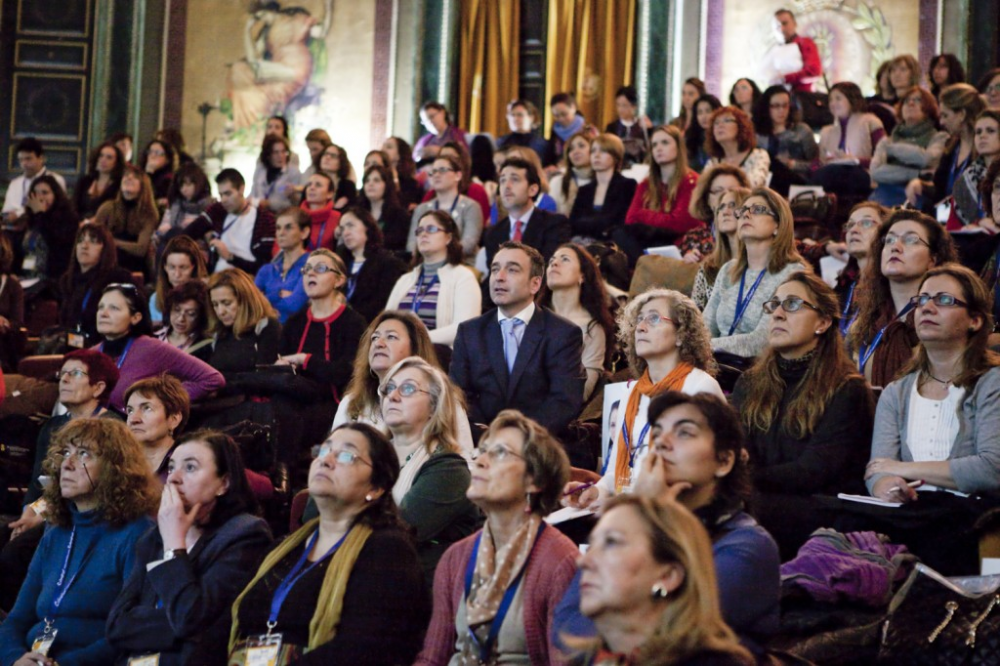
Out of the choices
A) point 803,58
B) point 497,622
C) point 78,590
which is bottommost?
point 78,590

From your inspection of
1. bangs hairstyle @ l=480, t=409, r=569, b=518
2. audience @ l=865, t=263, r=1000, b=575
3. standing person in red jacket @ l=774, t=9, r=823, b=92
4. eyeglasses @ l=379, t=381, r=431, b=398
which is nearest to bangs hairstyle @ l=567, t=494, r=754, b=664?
bangs hairstyle @ l=480, t=409, r=569, b=518

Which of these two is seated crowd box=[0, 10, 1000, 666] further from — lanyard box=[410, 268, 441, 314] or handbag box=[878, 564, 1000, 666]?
handbag box=[878, 564, 1000, 666]

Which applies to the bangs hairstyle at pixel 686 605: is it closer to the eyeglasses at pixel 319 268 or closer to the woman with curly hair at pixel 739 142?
the eyeglasses at pixel 319 268

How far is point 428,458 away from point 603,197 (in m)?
4.35

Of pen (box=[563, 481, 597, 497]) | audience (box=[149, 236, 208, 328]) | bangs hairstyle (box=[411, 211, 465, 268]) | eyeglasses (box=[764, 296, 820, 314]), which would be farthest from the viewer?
audience (box=[149, 236, 208, 328])

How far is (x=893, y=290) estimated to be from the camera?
5375 mm

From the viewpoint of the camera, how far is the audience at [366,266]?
24.8 feet

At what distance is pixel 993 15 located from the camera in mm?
11258

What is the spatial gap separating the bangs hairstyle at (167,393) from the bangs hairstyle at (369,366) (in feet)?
1.98

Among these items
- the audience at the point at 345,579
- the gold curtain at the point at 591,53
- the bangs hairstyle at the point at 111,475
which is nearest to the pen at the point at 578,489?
the audience at the point at 345,579

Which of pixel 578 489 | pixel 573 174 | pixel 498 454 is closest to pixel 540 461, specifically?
pixel 498 454

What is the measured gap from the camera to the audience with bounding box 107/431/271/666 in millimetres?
3773

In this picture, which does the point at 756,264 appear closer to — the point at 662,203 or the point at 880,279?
the point at 880,279

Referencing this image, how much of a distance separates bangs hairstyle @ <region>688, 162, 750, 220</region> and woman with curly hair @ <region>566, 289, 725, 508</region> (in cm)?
242
